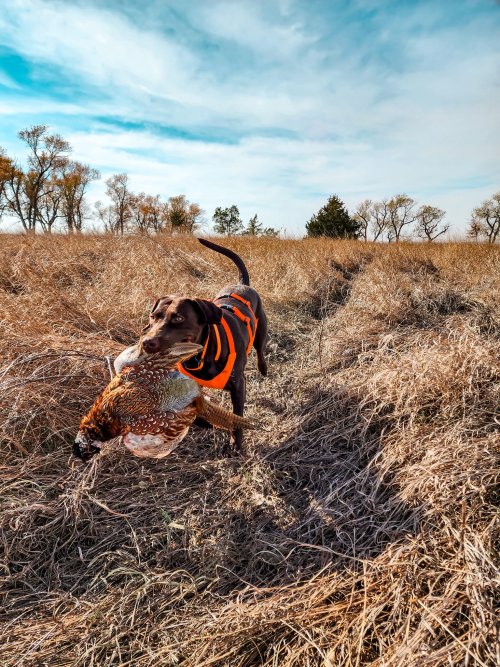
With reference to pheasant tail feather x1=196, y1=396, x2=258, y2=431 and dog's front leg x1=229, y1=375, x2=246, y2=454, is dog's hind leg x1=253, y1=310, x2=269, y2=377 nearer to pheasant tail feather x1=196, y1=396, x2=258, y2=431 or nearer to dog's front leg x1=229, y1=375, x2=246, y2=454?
dog's front leg x1=229, y1=375, x2=246, y2=454

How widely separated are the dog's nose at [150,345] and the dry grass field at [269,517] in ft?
3.12

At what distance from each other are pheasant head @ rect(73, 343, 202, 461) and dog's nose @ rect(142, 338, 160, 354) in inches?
2.0

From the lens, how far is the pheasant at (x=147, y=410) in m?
1.51

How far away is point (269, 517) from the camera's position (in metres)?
2.04

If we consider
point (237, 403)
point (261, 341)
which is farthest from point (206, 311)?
point (261, 341)

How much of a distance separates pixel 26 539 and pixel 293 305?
4374 mm

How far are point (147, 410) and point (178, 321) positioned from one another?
68 centimetres

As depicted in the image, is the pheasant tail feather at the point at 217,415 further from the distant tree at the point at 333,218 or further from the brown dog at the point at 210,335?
the distant tree at the point at 333,218

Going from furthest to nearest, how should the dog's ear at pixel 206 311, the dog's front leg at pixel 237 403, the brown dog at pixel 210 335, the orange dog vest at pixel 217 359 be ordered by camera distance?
1. the dog's front leg at pixel 237 403
2. the orange dog vest at pixel 217 359
3. the dog's ear at pixel 206 311
4. the brown dog at pixel 210 335

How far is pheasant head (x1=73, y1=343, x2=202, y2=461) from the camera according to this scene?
1516mm

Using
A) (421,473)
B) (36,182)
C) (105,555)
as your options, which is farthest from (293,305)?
(36,182)

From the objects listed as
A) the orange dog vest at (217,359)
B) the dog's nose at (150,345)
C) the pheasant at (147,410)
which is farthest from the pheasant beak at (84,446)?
the orange dog vest at (217,359)

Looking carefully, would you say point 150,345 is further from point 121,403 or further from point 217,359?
point 217,359

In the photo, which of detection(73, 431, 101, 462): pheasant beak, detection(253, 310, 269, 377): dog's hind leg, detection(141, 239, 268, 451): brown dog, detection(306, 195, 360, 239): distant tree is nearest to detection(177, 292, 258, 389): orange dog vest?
detection(141, 239, 268, 451): brown dog
